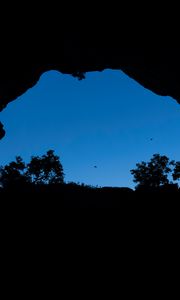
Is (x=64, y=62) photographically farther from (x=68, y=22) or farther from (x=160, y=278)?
(x=160, y=278)

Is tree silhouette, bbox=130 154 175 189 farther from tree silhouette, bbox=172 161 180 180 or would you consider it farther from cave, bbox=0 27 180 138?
cave, bbox=0 27 180 138

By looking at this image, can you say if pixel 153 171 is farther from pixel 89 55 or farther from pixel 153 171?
pixel 89 55

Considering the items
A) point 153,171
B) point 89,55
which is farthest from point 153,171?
point 89,55

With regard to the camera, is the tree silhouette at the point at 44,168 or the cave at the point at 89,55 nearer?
the cave at the point at 89,55

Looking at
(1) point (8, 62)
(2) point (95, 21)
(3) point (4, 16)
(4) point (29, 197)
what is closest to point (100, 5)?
(2) point (95, 21)

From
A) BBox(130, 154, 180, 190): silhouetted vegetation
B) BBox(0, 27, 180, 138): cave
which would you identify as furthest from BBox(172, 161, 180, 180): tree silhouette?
BBox(0, 27, 180, 138): cave

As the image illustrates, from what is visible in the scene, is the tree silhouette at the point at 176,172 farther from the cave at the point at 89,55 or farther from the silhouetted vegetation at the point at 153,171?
the cave at the point at 89,55

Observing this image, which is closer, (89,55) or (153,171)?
(89,55)

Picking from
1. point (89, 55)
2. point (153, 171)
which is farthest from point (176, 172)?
point (89, 55)

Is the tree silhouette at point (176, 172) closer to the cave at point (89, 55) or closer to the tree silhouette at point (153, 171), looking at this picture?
the tree silhouette at point (153, 171)

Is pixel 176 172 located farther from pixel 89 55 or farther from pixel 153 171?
pixel 89 55

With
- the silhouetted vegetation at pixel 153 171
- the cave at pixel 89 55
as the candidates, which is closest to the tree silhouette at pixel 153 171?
the silhouetted vegetation at pixel 153 171

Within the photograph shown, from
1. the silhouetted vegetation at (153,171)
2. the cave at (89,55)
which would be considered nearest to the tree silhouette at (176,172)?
the silhouetted vegetation at (153,171)

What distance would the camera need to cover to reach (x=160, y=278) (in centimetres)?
421
